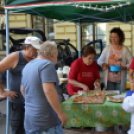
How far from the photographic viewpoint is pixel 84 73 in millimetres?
3514

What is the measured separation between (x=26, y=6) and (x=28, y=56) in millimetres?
863

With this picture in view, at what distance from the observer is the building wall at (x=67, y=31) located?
1216cm

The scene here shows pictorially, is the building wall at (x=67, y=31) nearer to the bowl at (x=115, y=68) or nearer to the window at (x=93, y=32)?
the window at (x=93, y=32)

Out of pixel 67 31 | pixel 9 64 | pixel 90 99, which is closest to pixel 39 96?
pixel 9 64

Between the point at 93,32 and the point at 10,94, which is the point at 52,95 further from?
the point at 93,32

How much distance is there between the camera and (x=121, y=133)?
323 cm

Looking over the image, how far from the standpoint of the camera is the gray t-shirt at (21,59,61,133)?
6.73ft

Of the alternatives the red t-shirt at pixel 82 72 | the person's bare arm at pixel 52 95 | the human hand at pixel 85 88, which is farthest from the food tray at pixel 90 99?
the person's bare arm at pixel 52 95

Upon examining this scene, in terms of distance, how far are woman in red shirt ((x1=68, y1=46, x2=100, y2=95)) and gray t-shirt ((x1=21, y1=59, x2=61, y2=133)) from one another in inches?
51.7

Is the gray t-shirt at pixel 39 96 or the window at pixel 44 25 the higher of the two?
the window at pixel 44 25

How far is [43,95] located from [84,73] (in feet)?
4.91

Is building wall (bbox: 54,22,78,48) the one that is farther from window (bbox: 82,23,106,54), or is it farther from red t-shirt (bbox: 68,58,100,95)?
red t-shirt (bbox: 68,58,100,95)

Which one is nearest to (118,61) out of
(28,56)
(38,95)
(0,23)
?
(28,56)

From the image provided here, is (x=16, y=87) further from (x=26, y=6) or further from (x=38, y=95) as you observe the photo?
(x=26, y=6)
